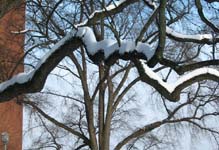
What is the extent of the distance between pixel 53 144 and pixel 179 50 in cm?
748

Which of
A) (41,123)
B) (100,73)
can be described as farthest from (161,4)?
(41,123)

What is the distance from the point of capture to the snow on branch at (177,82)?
791cm

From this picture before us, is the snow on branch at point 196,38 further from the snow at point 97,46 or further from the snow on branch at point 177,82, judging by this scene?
the snow at point 97,46

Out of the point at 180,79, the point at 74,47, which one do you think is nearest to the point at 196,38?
the point at 180,79

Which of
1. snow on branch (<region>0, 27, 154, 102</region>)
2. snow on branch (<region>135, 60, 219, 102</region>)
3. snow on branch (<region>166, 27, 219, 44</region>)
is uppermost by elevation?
snow on branch (<region>166, 27, 219, 44</region>)

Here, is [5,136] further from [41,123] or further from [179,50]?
[179,50]

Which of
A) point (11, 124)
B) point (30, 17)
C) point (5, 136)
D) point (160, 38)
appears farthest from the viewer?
point (11, 124)

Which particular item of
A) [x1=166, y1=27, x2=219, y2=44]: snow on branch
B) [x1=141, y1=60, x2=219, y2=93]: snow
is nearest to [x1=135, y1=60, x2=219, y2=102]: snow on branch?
[x1=141, y1=60, x2=219, y2=93]: snow

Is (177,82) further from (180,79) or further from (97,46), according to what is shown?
(97,46)

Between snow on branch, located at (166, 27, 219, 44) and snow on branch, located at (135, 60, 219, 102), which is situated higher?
snow on branch, located at (166, 27, 219, 44)

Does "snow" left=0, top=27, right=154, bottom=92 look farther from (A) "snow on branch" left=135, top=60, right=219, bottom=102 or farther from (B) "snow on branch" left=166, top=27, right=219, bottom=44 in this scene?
(B) "snow on branch" left=166, top=27, right=219, bottom=44

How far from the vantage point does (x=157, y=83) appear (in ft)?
26.2

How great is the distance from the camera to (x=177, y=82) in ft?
26.3

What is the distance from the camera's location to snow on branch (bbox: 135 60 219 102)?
311 inches
